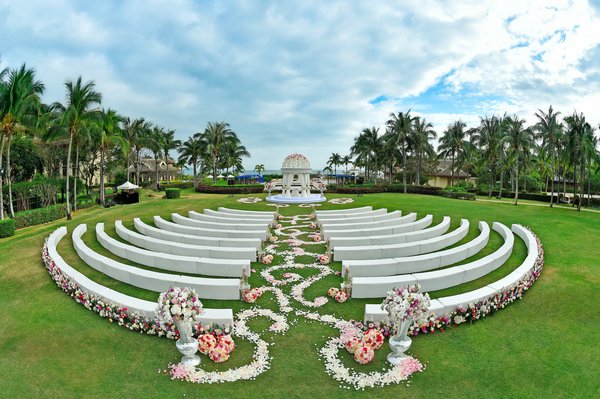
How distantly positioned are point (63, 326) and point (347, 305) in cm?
973

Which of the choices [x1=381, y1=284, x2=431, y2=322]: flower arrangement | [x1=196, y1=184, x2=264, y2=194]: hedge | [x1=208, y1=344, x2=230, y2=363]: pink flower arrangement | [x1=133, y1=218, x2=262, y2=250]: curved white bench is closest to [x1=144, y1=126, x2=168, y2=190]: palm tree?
[x1=196, y1=184, x2=264, y2=194]: hedge

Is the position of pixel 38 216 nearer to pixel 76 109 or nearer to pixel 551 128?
pixel 76 109

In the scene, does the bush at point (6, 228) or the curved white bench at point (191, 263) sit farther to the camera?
the bush at point (6, 228)

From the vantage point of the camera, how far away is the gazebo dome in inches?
1697

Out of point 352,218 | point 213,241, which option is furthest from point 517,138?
point 213,241

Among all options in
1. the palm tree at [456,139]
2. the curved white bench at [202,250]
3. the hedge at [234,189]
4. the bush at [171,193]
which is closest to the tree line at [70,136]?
the bush at [171,193]

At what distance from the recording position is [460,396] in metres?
7.43

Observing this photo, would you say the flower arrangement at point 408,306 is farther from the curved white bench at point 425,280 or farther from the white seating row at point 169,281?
the white seating row at point 169,281

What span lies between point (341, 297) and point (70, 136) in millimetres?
32883

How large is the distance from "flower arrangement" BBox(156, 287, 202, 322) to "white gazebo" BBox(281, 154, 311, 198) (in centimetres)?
3450

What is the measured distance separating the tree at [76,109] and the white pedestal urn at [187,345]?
2951 cm

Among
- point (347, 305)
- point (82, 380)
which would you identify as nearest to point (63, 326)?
point (82, 380)

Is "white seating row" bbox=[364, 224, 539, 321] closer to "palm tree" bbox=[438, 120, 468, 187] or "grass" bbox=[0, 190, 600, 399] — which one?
"grass" bbox=[0, 190, 600, 399]

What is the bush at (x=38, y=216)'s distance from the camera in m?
27.8
